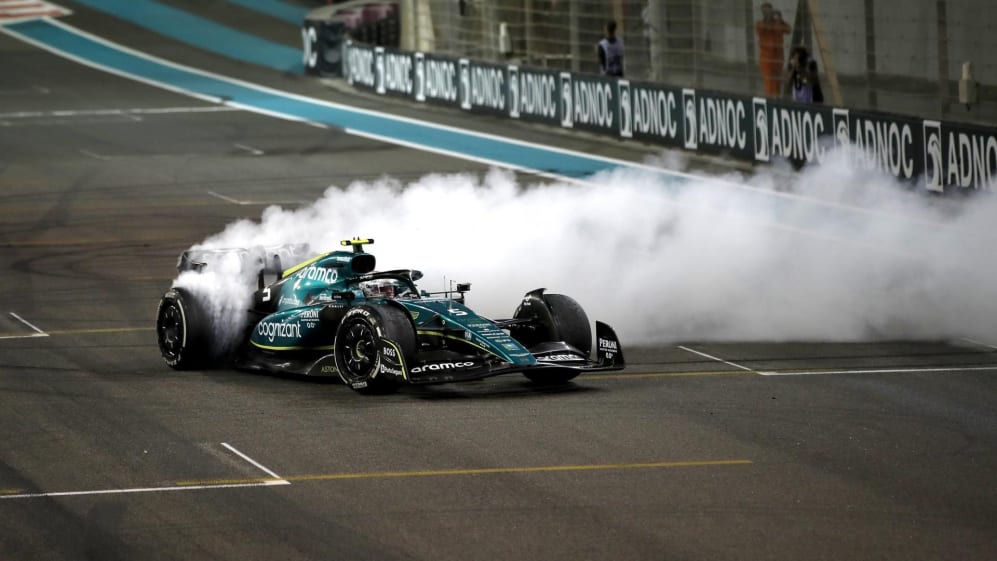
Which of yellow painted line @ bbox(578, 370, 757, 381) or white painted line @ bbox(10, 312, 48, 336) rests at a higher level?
white painted line @ bbox(10, 312, 48, 336)

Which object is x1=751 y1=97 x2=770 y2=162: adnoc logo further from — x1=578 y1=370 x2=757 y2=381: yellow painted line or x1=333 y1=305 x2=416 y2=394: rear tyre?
x1=333 y1=305 x2=416 y2=394: rear tyre

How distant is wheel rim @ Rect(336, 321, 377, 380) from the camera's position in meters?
14.2

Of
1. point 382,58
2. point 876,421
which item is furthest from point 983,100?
point 382,58

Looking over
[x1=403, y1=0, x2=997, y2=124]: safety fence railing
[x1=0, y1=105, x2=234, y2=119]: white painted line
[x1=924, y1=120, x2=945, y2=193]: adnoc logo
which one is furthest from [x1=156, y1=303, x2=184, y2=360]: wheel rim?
[x1=0, y1=105, x2=234, y2=119]: white painted line

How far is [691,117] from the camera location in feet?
106

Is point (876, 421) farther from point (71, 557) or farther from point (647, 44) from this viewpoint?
point (647, 44)

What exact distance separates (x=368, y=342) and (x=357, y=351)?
19cm

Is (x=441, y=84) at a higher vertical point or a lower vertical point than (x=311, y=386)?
higher

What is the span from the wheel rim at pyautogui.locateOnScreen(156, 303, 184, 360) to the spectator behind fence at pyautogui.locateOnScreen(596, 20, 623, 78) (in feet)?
66.6

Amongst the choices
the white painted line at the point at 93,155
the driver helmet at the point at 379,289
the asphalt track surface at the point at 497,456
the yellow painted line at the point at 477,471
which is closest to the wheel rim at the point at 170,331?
the asphalt track surface at the point at 497,456

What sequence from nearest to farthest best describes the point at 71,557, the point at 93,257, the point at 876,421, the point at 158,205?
the point at 71,557 → the point at 876,421 → the point at 93,257 → the point at 158,205

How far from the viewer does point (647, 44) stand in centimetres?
3488

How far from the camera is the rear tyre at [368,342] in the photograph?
45.8 feet

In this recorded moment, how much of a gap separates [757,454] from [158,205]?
18167 millimetres
